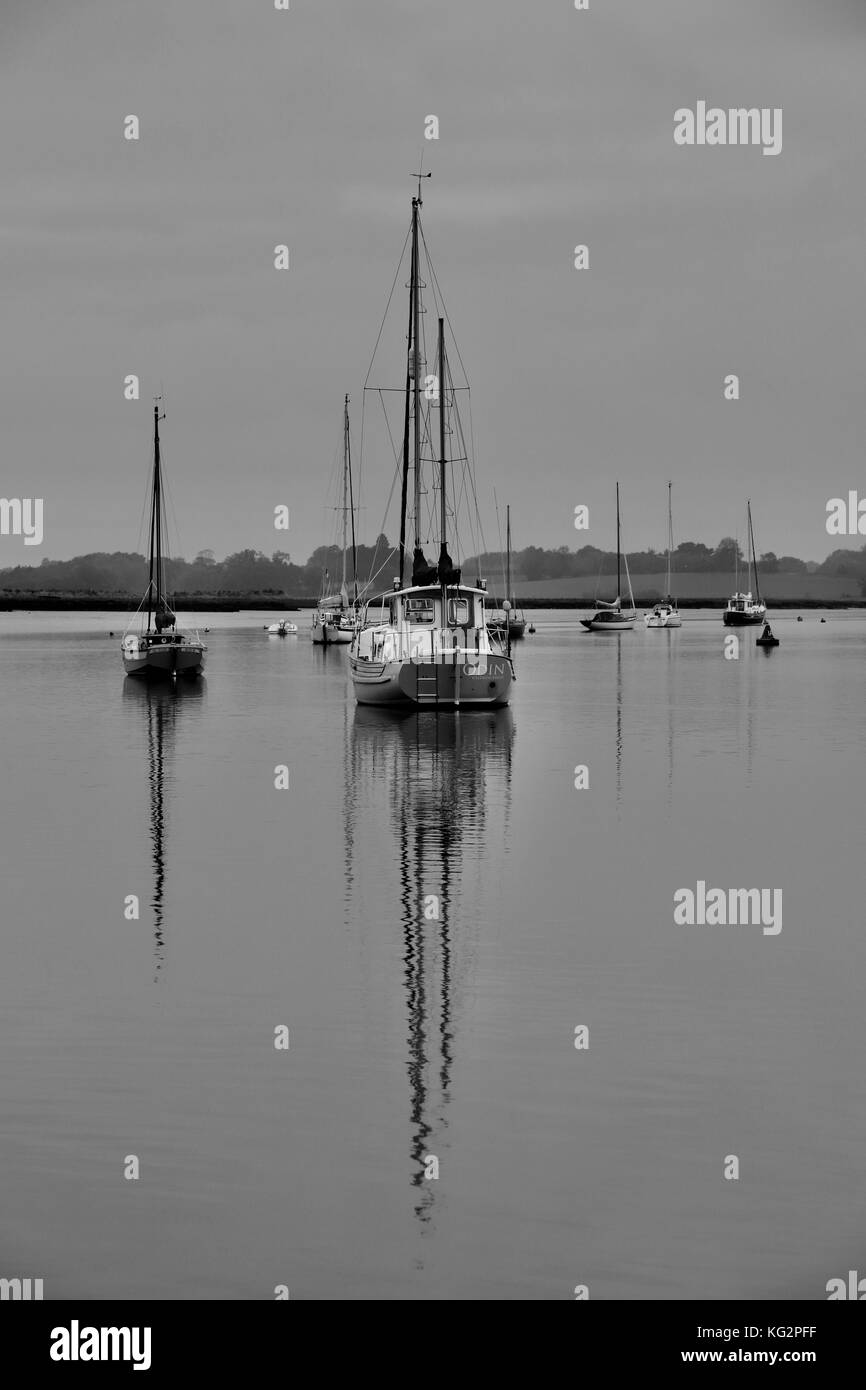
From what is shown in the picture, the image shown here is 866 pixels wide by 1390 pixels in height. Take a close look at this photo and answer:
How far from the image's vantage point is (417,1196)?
1138 cm

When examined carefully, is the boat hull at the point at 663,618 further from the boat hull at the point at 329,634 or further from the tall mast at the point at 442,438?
the tall mast at the point at 442,438

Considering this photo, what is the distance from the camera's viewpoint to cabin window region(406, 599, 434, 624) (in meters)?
48.0

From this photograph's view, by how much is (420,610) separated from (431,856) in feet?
77.2

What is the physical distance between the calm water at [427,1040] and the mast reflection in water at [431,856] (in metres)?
0.08

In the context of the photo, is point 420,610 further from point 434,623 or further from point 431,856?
point 431,856

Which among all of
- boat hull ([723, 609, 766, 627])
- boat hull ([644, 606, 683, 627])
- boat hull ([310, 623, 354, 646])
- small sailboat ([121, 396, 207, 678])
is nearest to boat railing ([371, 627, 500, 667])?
small sailboat ([121, 396, 207, 678])

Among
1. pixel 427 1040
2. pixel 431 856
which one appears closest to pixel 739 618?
pixel 431 856

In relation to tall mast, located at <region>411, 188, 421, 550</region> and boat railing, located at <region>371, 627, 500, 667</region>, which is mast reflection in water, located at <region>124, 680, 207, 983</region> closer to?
boat railing, located at <region>371, 627, 500, 667</region>

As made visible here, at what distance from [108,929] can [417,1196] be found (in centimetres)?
969

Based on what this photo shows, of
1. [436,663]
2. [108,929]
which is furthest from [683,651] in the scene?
[108,929]

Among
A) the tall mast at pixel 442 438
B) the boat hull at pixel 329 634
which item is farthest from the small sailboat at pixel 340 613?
the tall mast at pixel 442 438

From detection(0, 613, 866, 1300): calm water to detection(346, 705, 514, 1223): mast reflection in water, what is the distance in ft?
0.27

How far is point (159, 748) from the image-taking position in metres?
43.8

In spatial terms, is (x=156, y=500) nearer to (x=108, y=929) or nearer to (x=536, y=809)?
(x=536, y=809)
